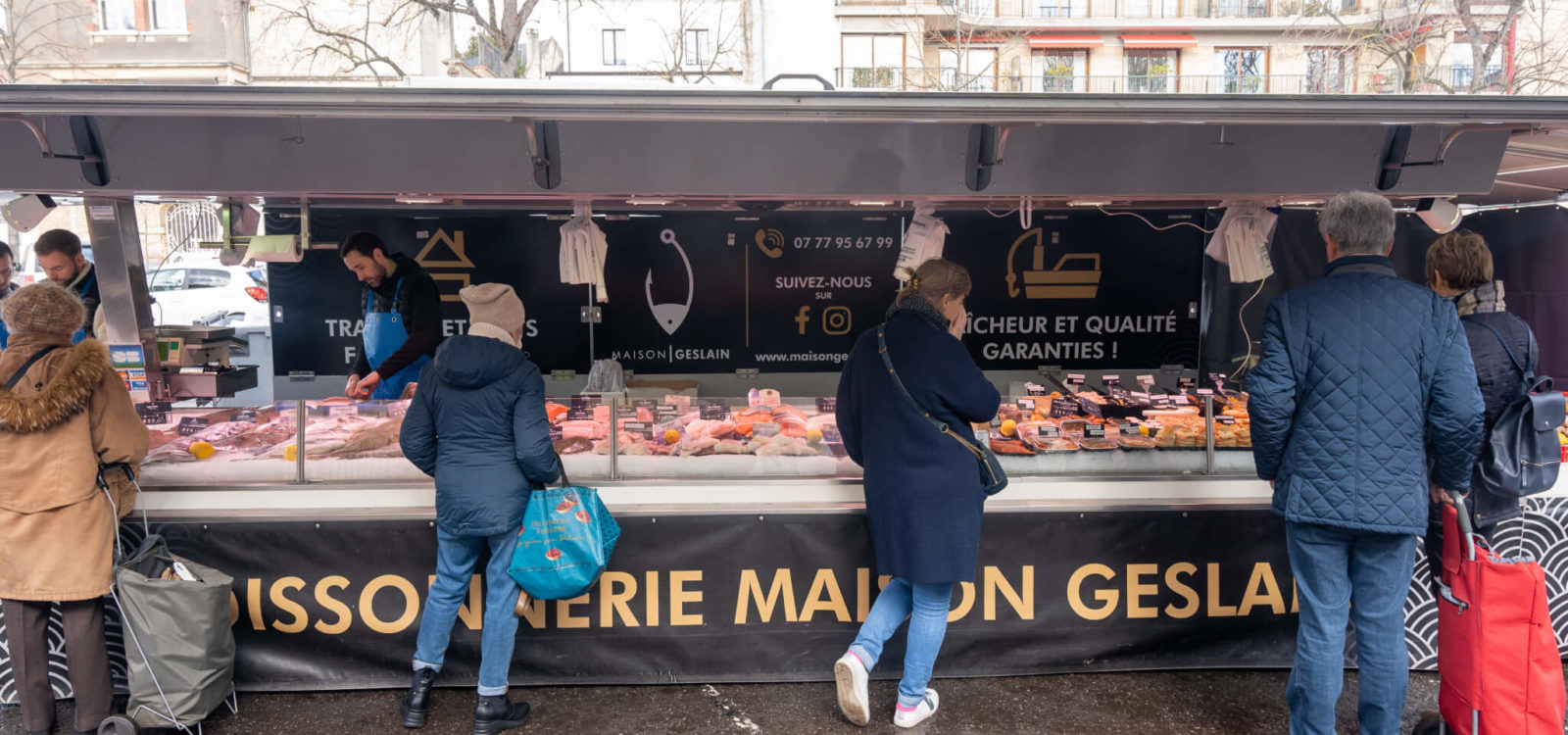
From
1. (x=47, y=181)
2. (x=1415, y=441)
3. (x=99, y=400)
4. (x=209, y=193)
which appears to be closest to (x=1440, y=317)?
(x=1415, y=441)

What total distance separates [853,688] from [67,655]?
2771 millimetres

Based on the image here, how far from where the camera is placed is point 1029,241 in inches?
292

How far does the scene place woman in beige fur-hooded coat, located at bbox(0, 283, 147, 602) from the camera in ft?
9.98

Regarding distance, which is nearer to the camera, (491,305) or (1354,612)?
(1354,612)

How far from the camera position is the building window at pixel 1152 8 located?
27897mm

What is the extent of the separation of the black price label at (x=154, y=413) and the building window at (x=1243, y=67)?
28612mm

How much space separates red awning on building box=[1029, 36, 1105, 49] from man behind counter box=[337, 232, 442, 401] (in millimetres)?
24874

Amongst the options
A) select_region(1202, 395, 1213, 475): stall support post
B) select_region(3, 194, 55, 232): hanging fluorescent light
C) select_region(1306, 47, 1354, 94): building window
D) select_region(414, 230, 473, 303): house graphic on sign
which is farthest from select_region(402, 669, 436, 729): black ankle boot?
select_region(1306, 47, 1354, 94): building window

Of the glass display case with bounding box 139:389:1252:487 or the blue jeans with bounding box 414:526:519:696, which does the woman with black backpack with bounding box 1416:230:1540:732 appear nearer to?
the glass display case with bounding box 139:389:1252:487

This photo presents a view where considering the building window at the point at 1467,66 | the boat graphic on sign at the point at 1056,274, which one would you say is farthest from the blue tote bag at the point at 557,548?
the building window at the point at 1467,66

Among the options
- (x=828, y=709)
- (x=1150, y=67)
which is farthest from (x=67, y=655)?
(x=1150, y=67)

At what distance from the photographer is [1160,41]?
87.7ft

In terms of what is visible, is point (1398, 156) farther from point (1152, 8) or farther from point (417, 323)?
point (1152, 8)

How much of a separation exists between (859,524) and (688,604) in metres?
0.78
